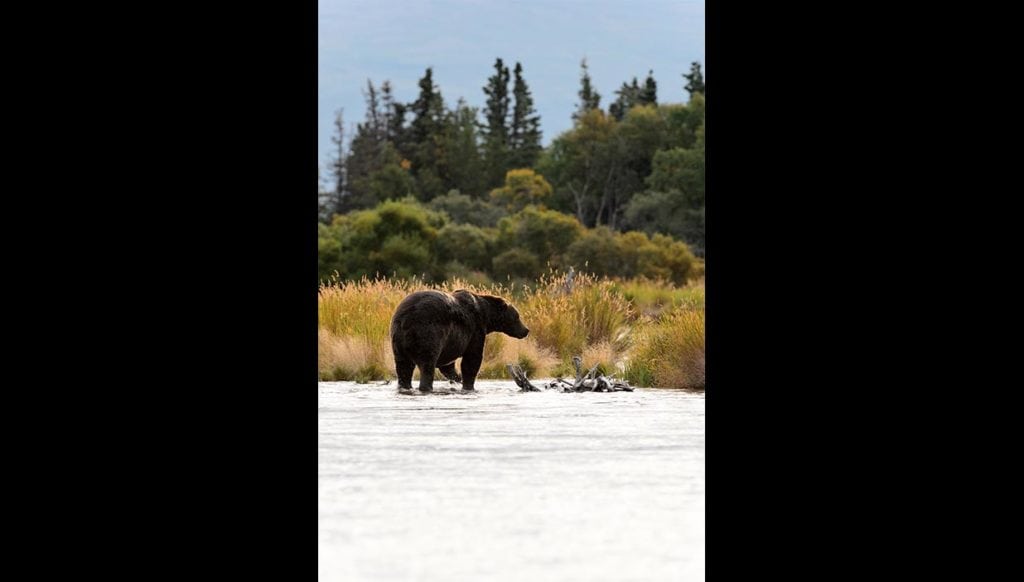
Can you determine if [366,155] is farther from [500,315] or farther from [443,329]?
[443,329]

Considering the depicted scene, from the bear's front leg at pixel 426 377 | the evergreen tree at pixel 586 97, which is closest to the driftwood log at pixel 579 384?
the bear's front leg at pixel 426 377

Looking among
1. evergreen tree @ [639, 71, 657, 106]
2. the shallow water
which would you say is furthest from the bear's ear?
evergreen tree @ [639, 71, 657, 106]

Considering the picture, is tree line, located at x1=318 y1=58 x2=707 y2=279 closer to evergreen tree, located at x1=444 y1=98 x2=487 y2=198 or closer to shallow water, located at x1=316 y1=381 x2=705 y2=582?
evergreen tree, located at x1=444 y1=98 x2=487 y2=198

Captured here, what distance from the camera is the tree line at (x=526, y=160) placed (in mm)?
29984

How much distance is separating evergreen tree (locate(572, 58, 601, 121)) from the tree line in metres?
0.03

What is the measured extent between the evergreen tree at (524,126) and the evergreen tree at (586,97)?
1307mm

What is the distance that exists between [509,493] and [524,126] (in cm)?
3270

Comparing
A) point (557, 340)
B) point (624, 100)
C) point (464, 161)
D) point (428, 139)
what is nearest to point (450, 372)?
point (557, 340)

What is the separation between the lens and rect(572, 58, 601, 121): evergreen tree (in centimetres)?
3553
